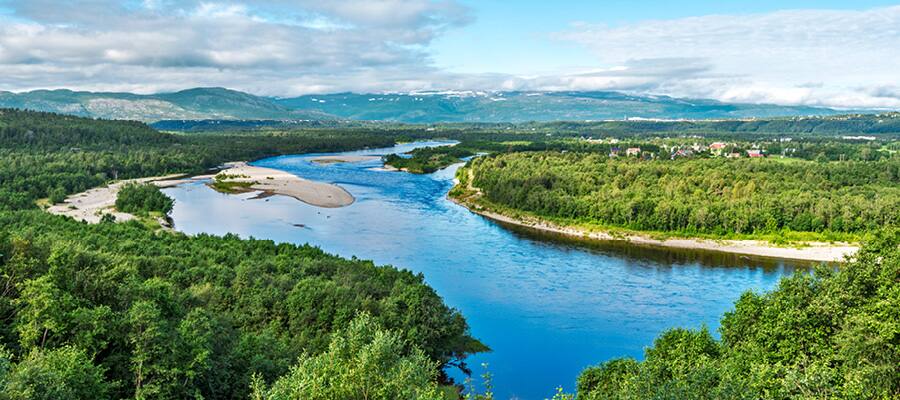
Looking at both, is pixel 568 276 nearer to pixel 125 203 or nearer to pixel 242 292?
pixel 242 292

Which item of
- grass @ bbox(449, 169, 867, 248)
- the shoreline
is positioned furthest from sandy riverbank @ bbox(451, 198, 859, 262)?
grass @ bbox(449, 169, 867, 248)

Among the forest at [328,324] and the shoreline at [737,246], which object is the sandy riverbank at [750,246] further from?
the forest at [328,324]

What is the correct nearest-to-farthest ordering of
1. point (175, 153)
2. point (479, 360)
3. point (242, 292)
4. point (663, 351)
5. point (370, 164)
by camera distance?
1. point (663, 351)
2. point (242, 292)
3. point (479, 360)
4. point (175, 153)
5. point (370, 164)

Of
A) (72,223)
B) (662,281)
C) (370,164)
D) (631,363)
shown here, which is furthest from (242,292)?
(370,164)

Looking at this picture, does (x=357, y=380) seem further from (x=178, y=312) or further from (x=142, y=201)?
(x=142, y=201)

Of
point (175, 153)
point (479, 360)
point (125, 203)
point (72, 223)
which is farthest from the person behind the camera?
point (175, 153)

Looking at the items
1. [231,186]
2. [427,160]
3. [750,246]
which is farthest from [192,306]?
[427,160]
